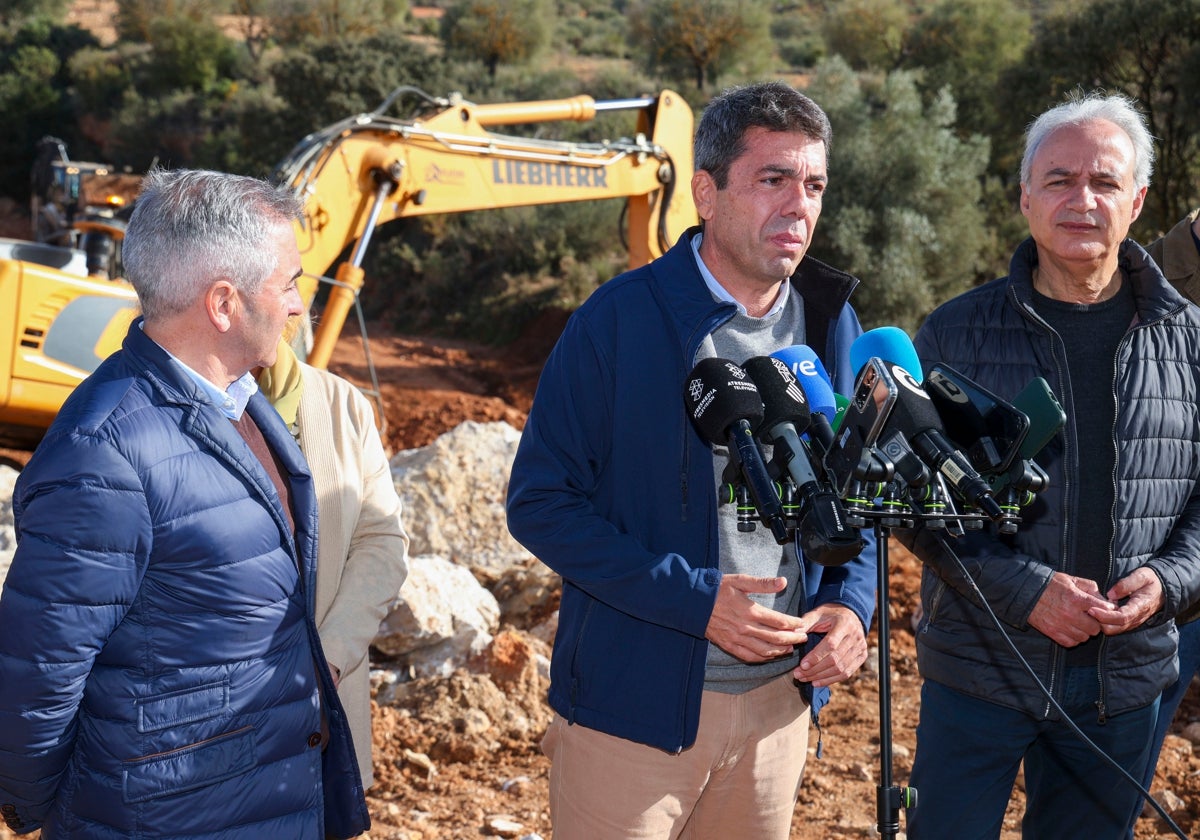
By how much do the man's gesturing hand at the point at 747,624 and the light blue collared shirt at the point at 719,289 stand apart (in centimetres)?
70

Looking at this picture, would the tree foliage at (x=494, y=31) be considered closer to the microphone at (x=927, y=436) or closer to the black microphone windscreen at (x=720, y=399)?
the black microphone windscreen at (x=720, y=399)

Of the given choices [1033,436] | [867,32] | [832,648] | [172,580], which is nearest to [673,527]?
[832,648]

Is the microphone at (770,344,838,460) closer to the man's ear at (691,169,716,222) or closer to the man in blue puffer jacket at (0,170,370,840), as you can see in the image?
the man's ear at (691,169,716,222)

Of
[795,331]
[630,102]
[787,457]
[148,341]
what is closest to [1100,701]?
[795,331]

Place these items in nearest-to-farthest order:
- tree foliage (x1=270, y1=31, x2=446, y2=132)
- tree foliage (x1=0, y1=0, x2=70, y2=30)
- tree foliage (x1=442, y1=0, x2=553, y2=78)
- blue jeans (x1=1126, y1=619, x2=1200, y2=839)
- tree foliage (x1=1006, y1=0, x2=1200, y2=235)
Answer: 1. blue jeans (x1=1126, y1=619, x2=1200, y2=839)
2. tree foliage (x1=1006, y1=0, x2=1200, y2=235)
3. tree foliage (x1=270, y1=31, x2=446, y2=132)
4. tree foliage (x1=442, y1=0, x2=553, y2=78)
5. tree foliage (x1=0, y1=0, x2=70, y2=30)

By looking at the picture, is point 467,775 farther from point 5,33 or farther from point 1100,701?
point 5,33

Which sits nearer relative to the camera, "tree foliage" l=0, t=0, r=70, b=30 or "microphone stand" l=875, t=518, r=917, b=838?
"microphone stand" l=875, t=518, r=917, b=838

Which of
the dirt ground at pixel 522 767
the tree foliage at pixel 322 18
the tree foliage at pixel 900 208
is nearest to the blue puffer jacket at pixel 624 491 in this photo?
the dirt ground at pixel 522 767

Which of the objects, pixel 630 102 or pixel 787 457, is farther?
pixel 630 102

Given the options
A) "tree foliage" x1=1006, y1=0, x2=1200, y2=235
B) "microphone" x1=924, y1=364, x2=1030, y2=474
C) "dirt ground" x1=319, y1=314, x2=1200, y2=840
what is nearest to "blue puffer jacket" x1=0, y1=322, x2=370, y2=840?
"microphone" x1=924, y1=364, x2=1030, y2=474

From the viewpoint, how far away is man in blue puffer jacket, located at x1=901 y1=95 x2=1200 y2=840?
3080 millimetres

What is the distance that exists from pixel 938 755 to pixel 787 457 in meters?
1.45

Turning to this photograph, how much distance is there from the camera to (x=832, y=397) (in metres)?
2.45

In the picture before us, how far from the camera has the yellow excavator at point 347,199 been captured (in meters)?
8.31
